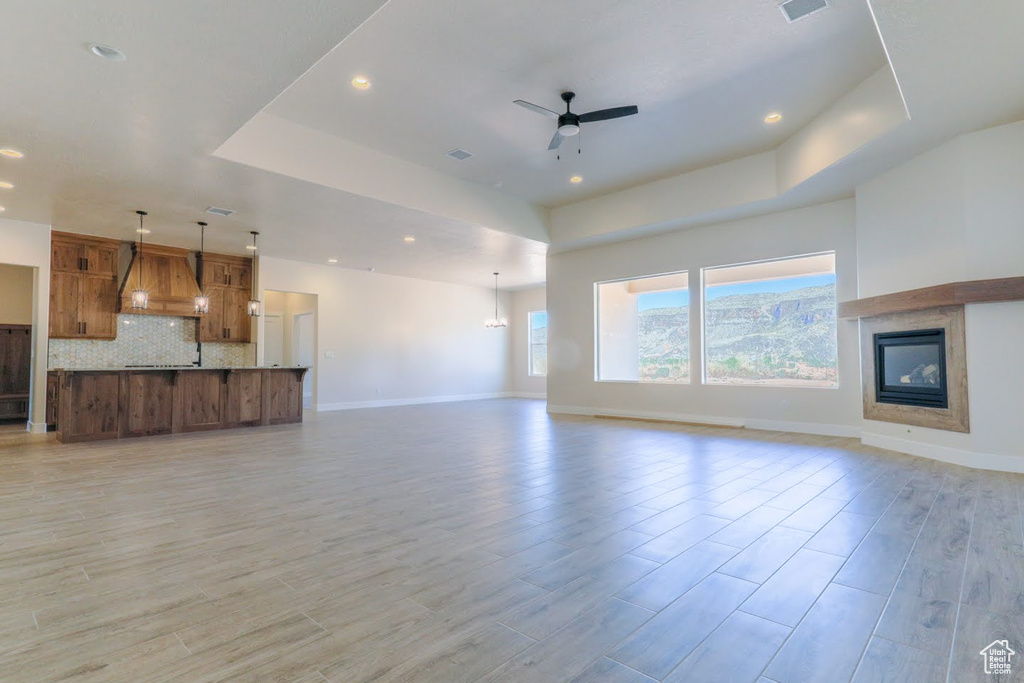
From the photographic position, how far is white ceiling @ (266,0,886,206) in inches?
151

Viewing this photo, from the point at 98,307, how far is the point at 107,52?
257 inches

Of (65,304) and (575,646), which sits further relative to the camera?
(65,304)

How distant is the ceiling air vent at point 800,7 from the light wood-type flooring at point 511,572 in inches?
145

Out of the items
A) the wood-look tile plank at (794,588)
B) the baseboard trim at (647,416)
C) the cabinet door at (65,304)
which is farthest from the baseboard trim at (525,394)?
the wood-look tile plank at (794,588)

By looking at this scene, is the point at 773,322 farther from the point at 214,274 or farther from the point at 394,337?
the point at 214,274

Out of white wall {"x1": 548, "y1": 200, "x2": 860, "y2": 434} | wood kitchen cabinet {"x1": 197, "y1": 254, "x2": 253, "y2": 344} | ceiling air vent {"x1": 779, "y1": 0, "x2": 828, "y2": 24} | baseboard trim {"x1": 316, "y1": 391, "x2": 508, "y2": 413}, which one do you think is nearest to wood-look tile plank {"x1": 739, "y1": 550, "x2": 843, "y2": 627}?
ceiling air vent {"x1": 779, "y1": 0, "x2": 828, "y2": 24}

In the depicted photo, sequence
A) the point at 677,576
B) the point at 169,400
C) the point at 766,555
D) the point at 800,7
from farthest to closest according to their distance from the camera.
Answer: the point at 169,400
the point at 800,7
the point at 766,555
the point at 677,576

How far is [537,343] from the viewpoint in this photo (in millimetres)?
14117

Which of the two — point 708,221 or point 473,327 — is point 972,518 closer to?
point 708,221

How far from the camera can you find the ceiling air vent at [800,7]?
3.66 meters

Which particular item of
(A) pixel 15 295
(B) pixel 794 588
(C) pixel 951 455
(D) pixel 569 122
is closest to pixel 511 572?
(B) pixel 794 588

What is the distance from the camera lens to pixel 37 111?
4.23m

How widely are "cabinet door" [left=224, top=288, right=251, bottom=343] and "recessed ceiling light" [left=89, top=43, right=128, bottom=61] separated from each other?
6.77 meters

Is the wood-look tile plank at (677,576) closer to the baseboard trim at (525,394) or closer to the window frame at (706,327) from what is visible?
the window frame at (706,327)
